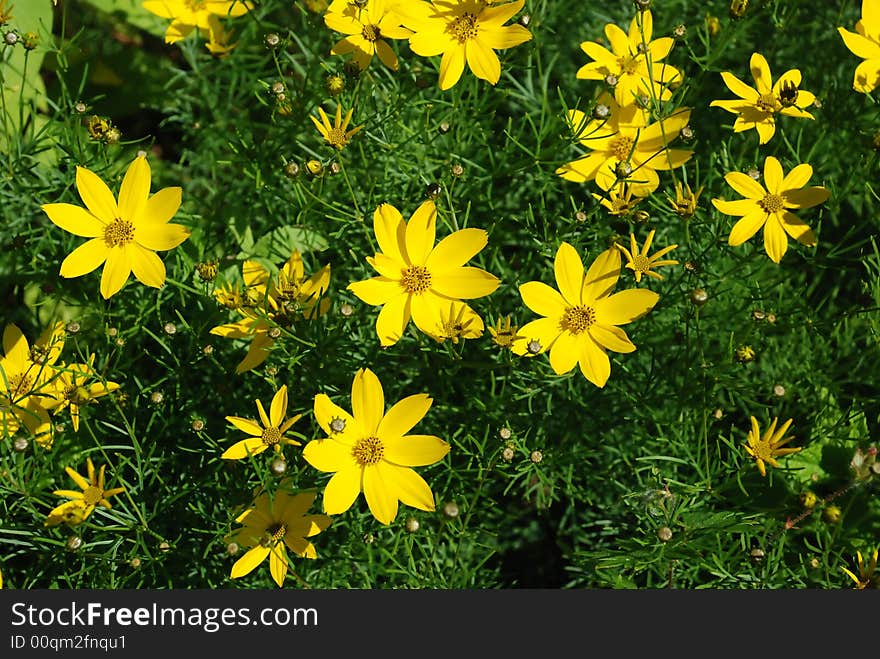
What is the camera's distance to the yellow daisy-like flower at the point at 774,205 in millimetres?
1564

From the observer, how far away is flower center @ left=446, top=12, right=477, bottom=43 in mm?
1581

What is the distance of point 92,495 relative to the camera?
1.57 metres

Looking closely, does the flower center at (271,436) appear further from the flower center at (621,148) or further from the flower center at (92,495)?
the flower center at (621,148)

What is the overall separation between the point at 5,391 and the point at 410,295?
905 millimetres

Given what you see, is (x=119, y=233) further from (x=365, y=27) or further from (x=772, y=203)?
(x=772, y=203)

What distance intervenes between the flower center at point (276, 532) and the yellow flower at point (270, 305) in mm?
313

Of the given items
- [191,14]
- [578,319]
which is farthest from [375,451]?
[191,14]

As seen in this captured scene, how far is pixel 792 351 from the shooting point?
78.8 inches

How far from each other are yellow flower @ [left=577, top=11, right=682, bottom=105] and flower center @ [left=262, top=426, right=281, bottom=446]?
98cm

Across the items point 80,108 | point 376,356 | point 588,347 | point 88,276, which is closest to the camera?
point 588,347

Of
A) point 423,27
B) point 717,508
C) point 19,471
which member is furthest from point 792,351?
point 19,471

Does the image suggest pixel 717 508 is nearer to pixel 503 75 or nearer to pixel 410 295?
pixel 410 295

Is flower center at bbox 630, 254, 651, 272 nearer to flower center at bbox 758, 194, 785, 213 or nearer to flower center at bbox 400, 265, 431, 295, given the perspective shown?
flower center at bbox 758, 194, 785, 213

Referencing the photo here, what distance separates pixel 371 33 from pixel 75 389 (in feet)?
3.06
